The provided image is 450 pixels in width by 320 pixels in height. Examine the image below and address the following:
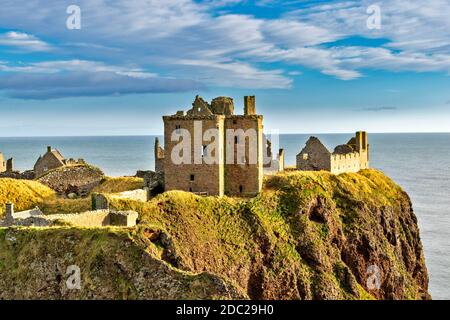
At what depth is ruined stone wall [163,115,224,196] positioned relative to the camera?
177ft

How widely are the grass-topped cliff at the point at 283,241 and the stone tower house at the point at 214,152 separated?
248cm

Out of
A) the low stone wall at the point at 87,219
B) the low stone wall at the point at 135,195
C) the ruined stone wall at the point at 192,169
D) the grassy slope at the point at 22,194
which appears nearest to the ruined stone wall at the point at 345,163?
the ruined stone wall at the point at 192,169

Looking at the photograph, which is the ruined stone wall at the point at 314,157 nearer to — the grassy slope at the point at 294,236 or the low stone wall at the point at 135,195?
the grassy slope at the point at 294,236

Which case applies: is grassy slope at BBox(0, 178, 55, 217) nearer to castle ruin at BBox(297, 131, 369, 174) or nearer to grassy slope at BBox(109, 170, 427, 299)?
grassy slope at BBox(109, 170, 427, 299)

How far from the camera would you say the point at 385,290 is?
202 ft

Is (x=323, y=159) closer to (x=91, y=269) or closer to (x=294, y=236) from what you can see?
(x=294, y=236)

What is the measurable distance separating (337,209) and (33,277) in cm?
3653

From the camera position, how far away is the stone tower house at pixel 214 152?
54000mm

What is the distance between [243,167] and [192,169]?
16.9ft

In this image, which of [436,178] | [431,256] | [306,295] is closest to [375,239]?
[306,295]

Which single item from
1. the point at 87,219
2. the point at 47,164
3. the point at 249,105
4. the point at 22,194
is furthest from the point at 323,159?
the point at 87,219

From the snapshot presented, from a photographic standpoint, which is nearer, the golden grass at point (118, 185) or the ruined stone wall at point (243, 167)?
the golden grass at point (118, 185)

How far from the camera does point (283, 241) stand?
5206cm

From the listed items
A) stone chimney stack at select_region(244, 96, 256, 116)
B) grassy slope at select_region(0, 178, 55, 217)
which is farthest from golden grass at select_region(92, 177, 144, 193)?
stone chimney stack at select_region(244, 96, 256, 116)
